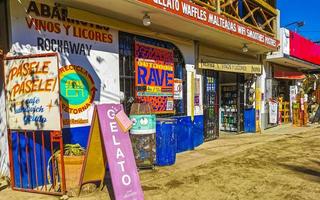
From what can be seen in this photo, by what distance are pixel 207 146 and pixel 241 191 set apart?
496 cm

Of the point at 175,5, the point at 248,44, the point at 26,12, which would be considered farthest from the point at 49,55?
the point at 248,44

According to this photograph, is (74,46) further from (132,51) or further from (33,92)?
(132,51)

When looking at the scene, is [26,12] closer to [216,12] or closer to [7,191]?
[7,191]

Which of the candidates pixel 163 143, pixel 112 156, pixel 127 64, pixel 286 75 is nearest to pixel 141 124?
pixel 163 143

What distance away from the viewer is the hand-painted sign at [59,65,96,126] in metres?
6.75

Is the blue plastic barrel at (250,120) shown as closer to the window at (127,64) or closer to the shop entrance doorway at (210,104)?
the shop entrance doorway at (210,104)

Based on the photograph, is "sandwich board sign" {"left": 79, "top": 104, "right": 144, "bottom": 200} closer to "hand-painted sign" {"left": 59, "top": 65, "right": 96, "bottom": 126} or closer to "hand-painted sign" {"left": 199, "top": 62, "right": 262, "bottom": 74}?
"hand-painted sign" {"left": 59, "top": 65, "right": 96, "bottom": 126}

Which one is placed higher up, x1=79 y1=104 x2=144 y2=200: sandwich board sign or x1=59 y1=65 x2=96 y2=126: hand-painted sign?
x1=59 y1=65 x2=96 y2=126: hand-painted sign

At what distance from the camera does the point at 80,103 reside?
709cm

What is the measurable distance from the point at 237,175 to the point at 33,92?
408 cm

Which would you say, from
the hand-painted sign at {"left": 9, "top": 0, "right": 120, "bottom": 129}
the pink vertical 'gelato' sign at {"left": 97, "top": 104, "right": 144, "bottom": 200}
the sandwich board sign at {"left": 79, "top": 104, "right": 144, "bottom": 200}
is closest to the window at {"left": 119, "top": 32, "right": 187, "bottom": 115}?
the hand-painted sign at {"left": 9, "top": 0, "right": 120, "bottom": 129}

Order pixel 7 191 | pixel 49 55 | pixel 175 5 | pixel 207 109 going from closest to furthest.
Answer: pixel 49 55 < pixel 7 191 < pixel 175 5 < pixel 207 109

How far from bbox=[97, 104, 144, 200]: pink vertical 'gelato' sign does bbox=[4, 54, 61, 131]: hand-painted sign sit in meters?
0.75

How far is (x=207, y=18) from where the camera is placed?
29.6 ft
